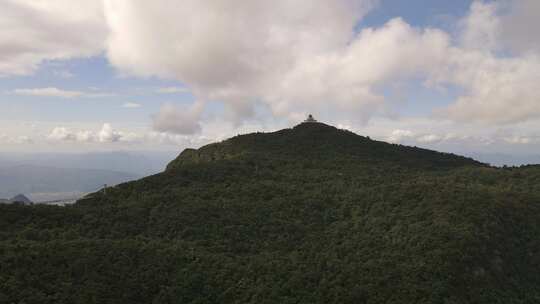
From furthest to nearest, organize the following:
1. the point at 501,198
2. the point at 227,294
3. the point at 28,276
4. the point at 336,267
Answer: the point at 501,198 < the point at 336,267 < the point at 227,294 < the point at 28,276

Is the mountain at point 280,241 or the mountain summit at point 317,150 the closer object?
the mountain at point 280,241

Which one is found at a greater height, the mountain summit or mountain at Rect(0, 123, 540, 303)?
the mountain summit

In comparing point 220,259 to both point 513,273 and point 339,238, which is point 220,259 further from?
point 513,273

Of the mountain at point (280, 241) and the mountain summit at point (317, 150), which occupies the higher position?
the mountain summit at point (317, 150)

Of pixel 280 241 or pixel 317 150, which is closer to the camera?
pixel 280 241

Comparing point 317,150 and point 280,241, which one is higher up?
point 317,150

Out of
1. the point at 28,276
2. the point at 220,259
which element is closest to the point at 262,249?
the point at 220,259

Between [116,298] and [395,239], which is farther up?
[395,239]

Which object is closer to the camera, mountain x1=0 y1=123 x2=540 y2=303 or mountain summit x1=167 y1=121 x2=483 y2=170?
mountain x1=0 y1=123 x2=540 y2=303
